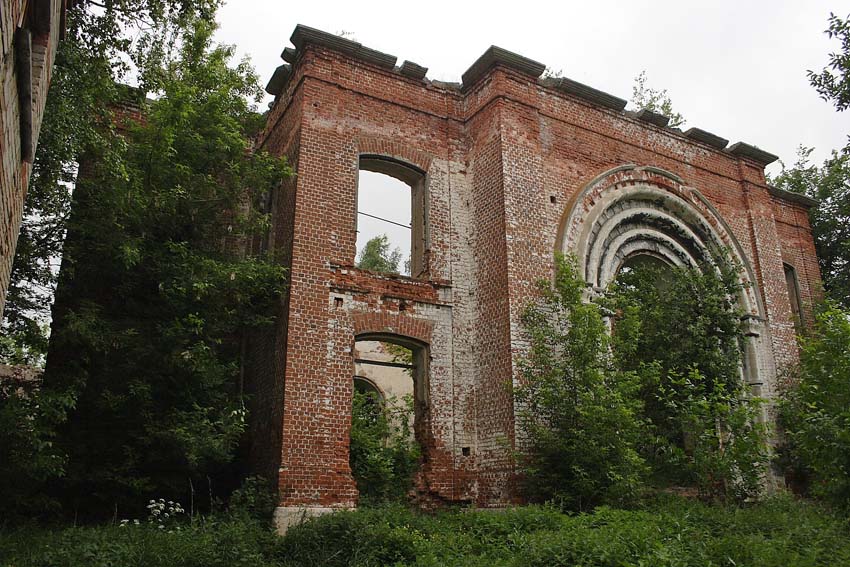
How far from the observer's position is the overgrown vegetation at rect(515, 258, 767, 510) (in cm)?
1022

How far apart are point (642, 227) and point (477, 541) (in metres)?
8.29

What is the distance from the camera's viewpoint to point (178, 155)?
11617mm

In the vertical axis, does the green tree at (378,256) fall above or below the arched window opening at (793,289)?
above

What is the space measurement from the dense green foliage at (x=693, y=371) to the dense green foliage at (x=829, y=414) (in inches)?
40.8

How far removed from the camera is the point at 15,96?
4.12 meters

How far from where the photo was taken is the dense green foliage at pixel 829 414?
888 centimetres

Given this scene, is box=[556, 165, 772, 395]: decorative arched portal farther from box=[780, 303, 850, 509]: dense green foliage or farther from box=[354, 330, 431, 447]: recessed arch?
box=[354, 330, 431, 447]: recessed arch

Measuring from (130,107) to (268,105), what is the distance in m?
2.65

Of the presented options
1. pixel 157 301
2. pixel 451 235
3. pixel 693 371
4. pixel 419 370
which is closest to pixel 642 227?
pixel 693 371

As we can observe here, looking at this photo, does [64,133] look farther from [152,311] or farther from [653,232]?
[653,232]

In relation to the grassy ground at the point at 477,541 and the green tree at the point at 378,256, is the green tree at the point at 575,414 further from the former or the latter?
the green tree at the point at 378,256

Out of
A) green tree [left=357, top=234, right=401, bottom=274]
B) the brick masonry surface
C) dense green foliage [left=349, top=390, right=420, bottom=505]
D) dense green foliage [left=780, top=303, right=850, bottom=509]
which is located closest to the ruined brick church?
dense green foliage [left=349, top=390, right=420, bottom=505]

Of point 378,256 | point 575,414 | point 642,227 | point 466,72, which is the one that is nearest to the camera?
point 575,414

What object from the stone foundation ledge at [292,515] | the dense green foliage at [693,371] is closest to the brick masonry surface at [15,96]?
the stone foundation ledge at [292,515]
